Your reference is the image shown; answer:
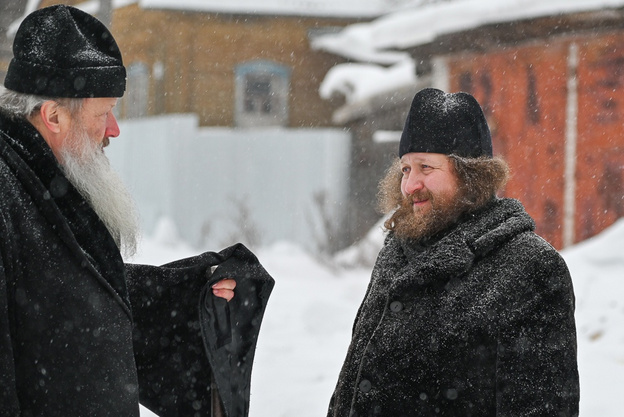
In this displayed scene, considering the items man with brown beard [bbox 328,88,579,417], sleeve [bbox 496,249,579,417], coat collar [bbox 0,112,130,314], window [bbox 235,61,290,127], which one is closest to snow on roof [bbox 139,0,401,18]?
window [bbox 235,61,290,127]

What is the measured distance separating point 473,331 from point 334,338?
495cm

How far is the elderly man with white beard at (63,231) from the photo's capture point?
7.00 ft

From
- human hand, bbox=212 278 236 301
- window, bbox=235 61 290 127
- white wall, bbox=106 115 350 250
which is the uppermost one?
human hand, bbox=212 278 236 301

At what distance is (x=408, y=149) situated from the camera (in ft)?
8.90

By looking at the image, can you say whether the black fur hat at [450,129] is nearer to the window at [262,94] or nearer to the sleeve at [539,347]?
the sleeve at [539,347]

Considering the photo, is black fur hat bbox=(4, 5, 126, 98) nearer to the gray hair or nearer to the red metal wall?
the gray hair

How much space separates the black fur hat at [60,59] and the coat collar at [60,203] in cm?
13

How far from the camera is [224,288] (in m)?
2.95

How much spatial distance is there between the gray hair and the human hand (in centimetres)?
86

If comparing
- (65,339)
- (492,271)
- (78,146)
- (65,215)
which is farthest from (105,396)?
(492,271)

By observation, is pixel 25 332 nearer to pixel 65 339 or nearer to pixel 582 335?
pixel 65 339

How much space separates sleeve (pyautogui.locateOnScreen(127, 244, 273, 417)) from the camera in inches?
114

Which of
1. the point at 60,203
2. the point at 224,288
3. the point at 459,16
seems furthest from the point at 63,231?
the point at 459,16

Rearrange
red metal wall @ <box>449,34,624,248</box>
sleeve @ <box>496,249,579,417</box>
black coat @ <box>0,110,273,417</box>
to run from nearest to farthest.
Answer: black coat @ <box>0,110,273,417</box> → sleeve @ <box>496,249,579,417</box> → red metal wall @ <box>449,34,624,248</box>
